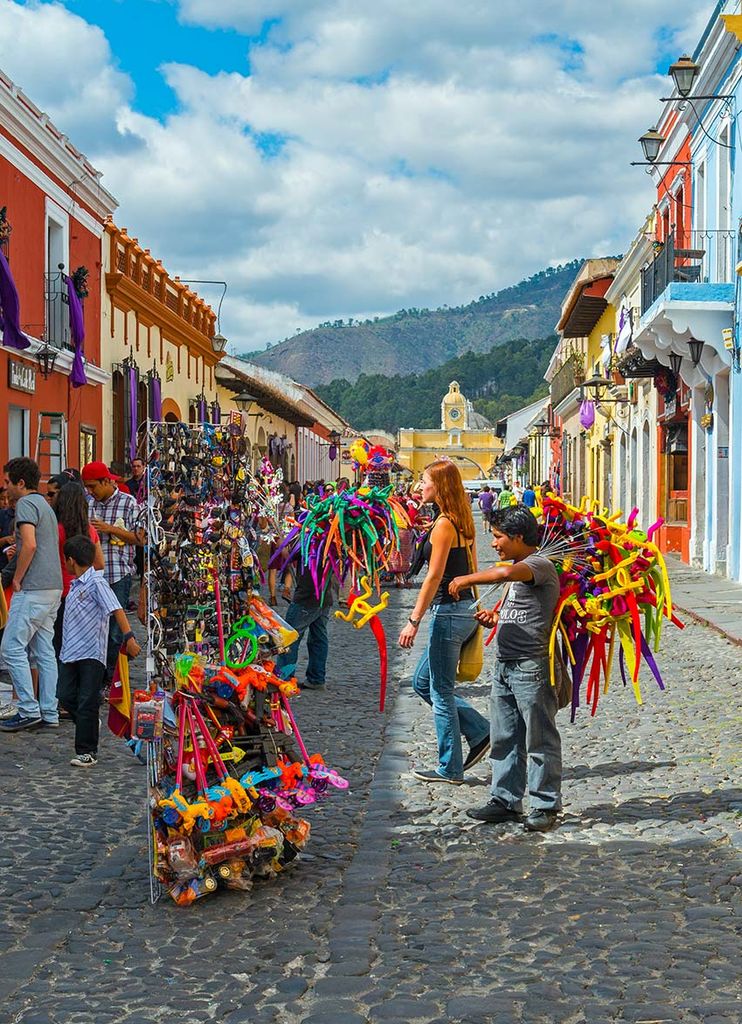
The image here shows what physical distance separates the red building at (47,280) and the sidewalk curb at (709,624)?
28.8 ft

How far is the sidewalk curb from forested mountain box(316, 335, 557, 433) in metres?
150

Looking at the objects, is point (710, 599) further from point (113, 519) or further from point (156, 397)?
point (156, 397)

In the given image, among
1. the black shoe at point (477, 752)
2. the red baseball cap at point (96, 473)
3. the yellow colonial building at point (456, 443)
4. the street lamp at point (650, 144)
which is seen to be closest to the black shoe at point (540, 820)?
the black shoe at point (477, 752)

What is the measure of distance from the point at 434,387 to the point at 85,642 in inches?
6774

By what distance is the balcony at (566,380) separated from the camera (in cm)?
3825

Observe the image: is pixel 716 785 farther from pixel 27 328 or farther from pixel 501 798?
pixel 27 328

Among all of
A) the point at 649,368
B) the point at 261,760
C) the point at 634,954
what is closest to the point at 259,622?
the point at 261,760

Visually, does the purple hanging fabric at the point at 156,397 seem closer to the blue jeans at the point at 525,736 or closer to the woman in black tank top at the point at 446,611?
the woman in black tank top at the point at 446,611

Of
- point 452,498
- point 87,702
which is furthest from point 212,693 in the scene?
point 87,702

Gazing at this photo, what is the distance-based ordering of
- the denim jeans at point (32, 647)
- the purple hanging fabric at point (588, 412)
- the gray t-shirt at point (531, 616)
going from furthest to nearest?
the purple hanging fabric at point (588, 412)
the denim jeans at point (32, 647)
the gray t-shirt at point (531, 616)

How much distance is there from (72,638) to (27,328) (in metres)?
11.1

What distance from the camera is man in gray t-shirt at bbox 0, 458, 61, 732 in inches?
312

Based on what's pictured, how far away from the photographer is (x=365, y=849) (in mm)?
5305

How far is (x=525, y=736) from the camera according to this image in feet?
18.8
